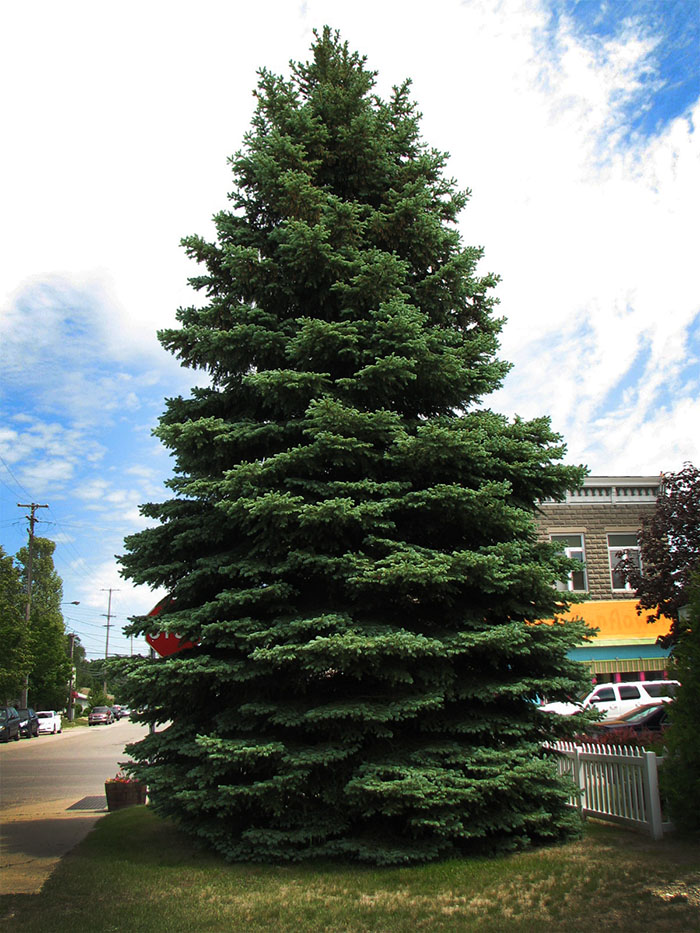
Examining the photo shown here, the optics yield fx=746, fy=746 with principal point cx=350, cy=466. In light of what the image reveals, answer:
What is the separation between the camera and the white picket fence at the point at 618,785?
812cm

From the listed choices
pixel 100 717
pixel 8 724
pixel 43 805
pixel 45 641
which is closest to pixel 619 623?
pixel 43 805

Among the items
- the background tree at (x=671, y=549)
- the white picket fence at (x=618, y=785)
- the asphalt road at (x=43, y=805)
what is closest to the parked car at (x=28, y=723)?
the asphalt road at (x=43, y=805)

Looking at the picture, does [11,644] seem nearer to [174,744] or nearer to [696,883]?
[174,744]

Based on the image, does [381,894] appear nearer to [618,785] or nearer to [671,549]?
[618,785]

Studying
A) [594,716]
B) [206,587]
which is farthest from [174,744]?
[594,716]

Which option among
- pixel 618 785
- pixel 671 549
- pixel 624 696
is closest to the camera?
pixel 618 785

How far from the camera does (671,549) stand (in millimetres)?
17062

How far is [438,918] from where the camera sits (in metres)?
5.80

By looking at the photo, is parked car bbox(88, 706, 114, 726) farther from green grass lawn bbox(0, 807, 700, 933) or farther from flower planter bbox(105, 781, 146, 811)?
green grass lawn bbox(0, 807, 700, 933)

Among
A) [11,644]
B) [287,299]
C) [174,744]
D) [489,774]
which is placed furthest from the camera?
[11,644]

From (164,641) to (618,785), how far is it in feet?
18.6

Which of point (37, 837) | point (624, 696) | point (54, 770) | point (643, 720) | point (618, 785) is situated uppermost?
point (624, 696)

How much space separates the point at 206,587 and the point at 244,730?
176 centimetres

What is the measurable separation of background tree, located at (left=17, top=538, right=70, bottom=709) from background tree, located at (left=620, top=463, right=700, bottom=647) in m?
33.6
